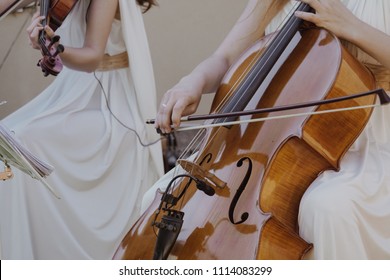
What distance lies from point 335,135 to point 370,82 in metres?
0.15

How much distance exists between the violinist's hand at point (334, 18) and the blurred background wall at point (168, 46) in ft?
7.22

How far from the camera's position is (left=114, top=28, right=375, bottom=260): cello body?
5.40 feet

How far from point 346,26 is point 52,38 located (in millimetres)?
986

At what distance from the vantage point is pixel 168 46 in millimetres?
4137

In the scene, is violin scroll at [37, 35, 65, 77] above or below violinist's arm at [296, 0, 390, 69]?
below

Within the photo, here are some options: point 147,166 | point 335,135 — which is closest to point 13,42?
point 147,166

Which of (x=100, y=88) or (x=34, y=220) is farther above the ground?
(x=100, y=88)

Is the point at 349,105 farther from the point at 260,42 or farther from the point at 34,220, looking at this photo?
the point at 34,220

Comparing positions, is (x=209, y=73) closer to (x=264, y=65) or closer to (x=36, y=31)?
(x=264, y=65)

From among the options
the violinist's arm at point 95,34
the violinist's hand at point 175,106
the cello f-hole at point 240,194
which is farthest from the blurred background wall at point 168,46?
the cello f-hole at point 240,194

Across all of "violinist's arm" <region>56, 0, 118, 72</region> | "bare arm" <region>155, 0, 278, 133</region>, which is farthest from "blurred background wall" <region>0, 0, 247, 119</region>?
"bare arm" <region>155, 0, 278, 133</region>

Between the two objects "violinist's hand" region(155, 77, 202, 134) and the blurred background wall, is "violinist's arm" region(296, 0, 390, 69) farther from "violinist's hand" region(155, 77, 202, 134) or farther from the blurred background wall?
the blurred background wall

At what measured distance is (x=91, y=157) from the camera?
281 centimetres

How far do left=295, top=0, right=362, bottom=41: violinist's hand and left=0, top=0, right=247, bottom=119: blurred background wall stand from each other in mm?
2200
